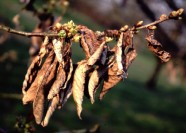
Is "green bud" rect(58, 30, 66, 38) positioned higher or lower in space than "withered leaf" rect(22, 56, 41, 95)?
higher

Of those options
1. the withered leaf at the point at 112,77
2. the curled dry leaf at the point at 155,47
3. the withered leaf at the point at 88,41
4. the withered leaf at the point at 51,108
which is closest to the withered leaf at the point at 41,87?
the withered leaf at the point at 51,108

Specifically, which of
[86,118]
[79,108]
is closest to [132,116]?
[86,118]

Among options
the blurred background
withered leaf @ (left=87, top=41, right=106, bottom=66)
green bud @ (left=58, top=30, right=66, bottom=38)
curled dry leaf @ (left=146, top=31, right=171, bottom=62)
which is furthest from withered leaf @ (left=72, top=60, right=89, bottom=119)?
the blurred background

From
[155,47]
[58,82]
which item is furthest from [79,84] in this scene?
[155,47]

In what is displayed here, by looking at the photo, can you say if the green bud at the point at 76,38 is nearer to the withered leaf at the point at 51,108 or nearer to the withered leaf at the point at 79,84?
the withered leaf at the point at 79,84

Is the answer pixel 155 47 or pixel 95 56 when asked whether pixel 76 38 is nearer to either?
pixel 95 56

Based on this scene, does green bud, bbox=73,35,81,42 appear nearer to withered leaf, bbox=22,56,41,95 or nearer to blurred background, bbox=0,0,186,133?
withered leaf, bbox=22,56,41,95

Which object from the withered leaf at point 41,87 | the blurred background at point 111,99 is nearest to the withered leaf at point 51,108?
the withered leaf at point 41,87

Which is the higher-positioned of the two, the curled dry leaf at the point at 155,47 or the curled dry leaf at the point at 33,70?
the curled dry leaf at the point at 155,47

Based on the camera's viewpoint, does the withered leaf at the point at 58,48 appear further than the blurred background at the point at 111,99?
No

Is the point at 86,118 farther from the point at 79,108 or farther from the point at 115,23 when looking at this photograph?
the point at 115,23

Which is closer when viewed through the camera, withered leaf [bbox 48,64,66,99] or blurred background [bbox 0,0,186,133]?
withered leaf [bbox 48,64,66,99]
